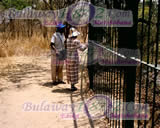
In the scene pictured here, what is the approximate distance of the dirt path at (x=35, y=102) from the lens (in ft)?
11.9

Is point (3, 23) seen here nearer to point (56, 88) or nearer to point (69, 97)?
point (56, 88)

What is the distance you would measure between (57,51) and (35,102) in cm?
152

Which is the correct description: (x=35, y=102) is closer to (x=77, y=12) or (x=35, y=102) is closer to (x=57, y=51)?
(x=57, y=51)

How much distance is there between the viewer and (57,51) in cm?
564

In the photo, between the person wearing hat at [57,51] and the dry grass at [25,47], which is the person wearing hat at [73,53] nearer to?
the person wearing hat at [57,51]

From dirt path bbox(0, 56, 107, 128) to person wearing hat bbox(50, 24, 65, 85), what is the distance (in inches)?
11.8

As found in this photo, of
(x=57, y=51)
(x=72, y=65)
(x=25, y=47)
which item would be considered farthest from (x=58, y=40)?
(x=25, y=47)

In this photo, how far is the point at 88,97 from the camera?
15.5 ft

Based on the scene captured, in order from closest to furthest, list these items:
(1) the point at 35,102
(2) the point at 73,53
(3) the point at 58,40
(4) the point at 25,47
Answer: (1) the point at 35,102 → (2) the point at 73,53 → (3) the point at 58,40 → (4) the point at 25,47

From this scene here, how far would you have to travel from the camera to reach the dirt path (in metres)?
3.62

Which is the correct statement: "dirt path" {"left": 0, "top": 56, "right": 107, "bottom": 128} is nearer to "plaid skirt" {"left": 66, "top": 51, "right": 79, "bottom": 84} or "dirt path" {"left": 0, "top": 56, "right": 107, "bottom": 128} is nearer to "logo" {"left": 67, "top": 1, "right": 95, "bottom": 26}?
"plaid skirt" {"left": 66, "top": 51, "right": 79, "bottom": 84}

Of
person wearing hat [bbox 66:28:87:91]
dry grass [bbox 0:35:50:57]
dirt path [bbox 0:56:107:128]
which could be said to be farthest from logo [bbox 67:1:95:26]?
person wearing hat [bbox 66:28:87:91]

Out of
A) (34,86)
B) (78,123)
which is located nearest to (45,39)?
(34,86)

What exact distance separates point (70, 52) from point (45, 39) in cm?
658
